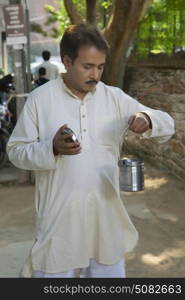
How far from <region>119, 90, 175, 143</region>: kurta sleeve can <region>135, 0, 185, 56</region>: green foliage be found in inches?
227

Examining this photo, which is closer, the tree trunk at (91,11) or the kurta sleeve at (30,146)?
the kurta sleeve at (30,146)

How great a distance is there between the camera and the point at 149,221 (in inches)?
215

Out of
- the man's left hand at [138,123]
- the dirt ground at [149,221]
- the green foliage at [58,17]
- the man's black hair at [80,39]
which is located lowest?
the dirt ground at [149,221]

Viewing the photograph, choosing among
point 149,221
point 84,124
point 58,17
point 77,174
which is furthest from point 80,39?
point 58,17

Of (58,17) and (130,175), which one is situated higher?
(130,175)

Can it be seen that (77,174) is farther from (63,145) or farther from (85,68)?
(85,68)

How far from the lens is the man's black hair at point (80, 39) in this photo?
94.0 inches

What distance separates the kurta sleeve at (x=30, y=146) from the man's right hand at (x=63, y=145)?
0.05 meters

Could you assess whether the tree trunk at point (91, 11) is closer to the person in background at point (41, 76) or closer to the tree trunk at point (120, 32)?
the tree trunk at point (120, 32)

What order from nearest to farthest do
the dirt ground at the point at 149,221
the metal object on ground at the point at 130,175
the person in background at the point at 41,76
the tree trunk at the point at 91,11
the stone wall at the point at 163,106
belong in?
the metal object on ground at the point at 130,175
the dirt ground at the point at 149,221
the stone wall at the point at 163,106
the tree trunk at the point at 91,11
the person in background at the point at 41,76

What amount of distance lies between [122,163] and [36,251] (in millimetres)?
627

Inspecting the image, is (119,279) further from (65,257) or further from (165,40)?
(165,40)

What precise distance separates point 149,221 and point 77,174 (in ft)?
10.2

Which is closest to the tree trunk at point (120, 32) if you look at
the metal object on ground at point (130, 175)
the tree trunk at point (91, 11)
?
the tree trunk at point (91, 11)
